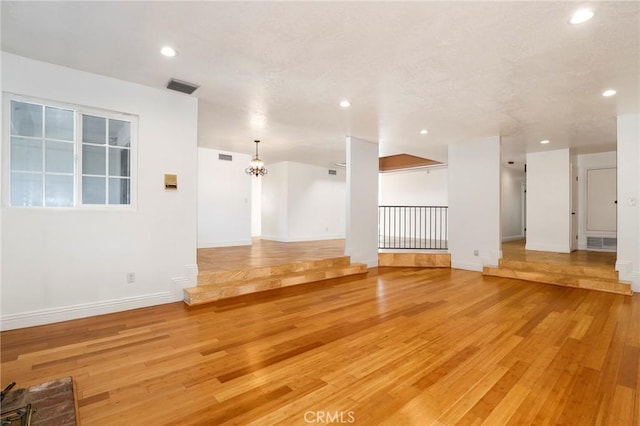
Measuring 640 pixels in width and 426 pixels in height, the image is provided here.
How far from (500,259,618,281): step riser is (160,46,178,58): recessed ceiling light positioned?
259 inches

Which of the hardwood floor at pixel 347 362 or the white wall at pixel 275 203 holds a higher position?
the white wall at pixel 275 203

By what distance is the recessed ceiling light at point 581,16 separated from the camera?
7.70ft

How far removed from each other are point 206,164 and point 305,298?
498 centimetres

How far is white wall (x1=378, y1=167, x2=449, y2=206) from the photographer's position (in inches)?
404

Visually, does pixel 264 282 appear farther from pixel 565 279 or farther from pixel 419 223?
pixel 419 223

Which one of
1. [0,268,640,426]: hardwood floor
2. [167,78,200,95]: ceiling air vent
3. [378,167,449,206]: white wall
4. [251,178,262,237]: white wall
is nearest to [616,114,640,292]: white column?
[0,268,640,426]: hardwood floor

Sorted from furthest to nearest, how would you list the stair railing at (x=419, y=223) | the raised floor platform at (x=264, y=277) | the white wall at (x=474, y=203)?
the stair railing at (x=419, y=223) → the white wall at (x=474, y=203) → the raised floor platform at (x=264, y=277)

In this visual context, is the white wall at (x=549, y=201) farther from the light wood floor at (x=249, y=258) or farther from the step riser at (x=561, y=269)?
the light wood floor at (x=249, y=258)

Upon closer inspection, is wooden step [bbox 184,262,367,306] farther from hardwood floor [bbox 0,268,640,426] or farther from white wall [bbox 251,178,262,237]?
white wall [bbox 251,178,262,237]

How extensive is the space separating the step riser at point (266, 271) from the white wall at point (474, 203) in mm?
2649

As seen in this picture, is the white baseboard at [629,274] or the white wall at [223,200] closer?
the white baseboard at [629,274]

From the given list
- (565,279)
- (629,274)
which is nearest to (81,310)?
(565,279)

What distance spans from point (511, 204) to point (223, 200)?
9444 millimetres

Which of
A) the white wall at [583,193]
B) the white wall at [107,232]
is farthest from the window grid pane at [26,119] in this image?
the white wall at [583,193]
